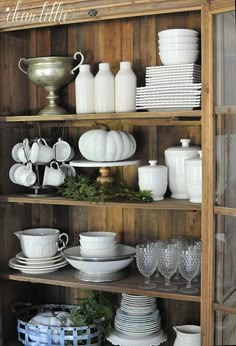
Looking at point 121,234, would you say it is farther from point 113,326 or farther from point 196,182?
point 196,182

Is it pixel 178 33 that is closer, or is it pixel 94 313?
pixel 178 33

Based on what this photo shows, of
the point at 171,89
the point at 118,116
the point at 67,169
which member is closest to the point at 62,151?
the point at 67,169

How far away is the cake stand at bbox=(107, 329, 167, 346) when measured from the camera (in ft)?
8.05

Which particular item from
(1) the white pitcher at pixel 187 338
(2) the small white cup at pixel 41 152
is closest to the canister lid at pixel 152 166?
(2) the small white cup at pixel 41 152

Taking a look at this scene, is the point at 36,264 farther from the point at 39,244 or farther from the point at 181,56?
the point at 181,56

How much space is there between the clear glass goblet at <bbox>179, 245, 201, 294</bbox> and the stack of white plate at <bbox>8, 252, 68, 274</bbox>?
59 centimetres

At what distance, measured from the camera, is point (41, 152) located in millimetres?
2604

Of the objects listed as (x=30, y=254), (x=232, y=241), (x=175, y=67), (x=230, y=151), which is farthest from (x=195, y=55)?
(x=30, y=254)

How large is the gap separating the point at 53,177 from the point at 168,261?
24.8 inches

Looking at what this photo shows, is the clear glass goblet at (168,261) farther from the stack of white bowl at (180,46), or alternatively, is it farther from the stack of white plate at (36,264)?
the stack of white bowl at (180,46)

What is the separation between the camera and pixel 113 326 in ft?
8.55

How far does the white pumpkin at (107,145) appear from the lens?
8.06 ft

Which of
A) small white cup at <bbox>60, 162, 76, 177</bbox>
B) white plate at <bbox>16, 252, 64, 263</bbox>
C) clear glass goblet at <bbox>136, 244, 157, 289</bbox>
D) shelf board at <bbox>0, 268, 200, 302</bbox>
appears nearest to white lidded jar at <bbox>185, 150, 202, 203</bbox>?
clear glass goblet at <bbox>136, 244, 157, 289</bbox>

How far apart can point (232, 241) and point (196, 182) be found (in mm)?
270
